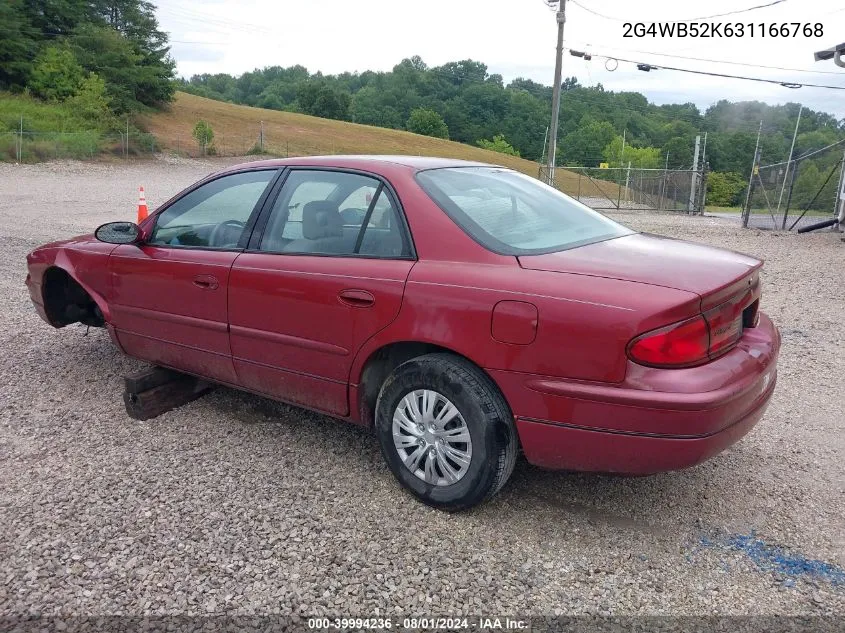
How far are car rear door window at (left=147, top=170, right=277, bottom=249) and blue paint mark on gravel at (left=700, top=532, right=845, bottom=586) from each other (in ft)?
9.47

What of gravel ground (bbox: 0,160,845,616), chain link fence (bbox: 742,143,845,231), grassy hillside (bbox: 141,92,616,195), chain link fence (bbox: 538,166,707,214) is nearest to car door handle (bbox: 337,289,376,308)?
gravel ground (bbox: 0,160,845,616)

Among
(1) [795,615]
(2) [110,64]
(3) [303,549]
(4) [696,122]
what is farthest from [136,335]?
(4) [696,122]

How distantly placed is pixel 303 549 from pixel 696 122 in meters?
87.8

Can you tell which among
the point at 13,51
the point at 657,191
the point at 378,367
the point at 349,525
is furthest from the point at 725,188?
the point at 349,525

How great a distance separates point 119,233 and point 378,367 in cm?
206

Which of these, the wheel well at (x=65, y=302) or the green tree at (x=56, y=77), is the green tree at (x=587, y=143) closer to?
the green tree at (x=56, y=77)

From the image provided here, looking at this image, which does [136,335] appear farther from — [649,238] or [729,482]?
[729,482]

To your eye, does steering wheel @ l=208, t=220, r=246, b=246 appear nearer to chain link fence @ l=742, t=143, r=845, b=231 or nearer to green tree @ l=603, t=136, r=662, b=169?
chain link fence @ l=742, t=143, r=845, b=231

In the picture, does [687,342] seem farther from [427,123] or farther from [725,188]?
[427,123]

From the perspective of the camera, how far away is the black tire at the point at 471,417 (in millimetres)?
2961

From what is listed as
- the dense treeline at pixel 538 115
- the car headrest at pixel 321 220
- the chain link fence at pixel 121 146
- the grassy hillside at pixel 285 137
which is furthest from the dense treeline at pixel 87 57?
the car headrest at pixel 321 220

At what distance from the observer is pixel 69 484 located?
347 centimetres

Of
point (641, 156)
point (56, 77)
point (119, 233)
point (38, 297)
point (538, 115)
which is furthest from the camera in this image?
point (538, 115)

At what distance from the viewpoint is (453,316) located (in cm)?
301
